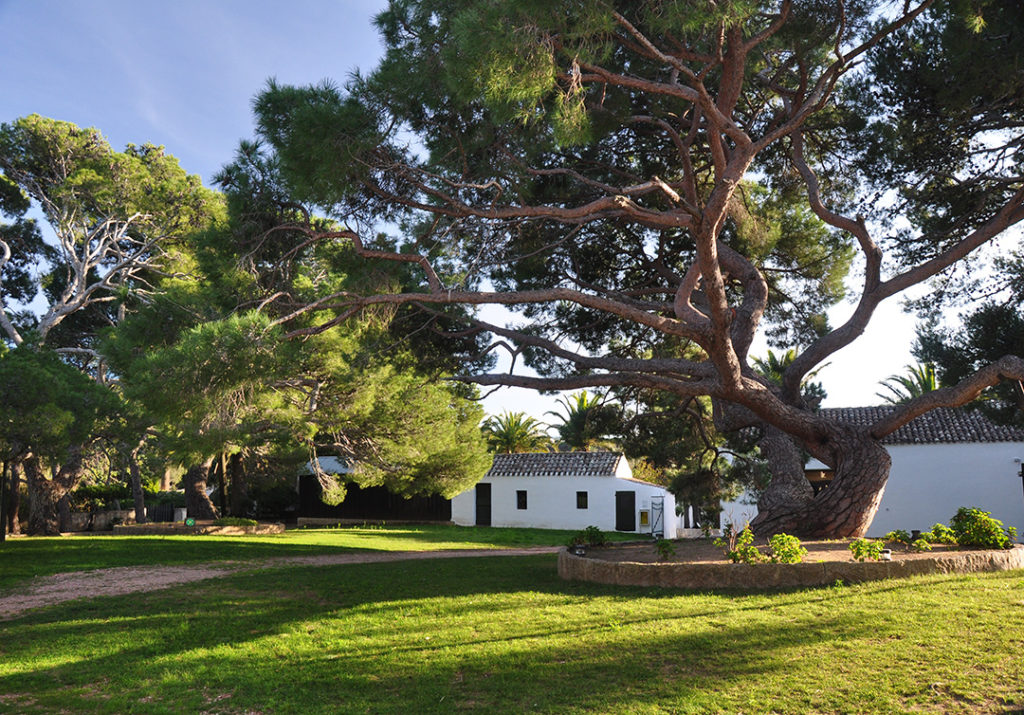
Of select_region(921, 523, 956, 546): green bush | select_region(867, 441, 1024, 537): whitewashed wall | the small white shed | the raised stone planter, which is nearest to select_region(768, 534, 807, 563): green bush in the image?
select_region(921, 523, 956, 546): green bush

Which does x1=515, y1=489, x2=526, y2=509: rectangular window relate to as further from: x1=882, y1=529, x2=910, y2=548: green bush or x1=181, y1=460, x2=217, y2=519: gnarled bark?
x1=882, y1=529, x2=910, y2=548: green bush

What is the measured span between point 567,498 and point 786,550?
22390mm

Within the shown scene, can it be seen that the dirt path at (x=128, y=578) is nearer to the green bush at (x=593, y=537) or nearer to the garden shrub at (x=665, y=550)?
the green bush at (x=593, y=537)

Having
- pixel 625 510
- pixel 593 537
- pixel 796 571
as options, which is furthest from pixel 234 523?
pixel 796 571

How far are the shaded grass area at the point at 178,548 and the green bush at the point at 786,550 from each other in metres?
10.8

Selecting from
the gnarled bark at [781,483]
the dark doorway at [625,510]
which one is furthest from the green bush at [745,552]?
the dark doorway at [625,510]

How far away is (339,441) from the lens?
18.2 metres

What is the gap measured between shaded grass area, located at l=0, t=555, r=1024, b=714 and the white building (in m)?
14.1

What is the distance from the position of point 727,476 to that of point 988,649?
12.0 meters

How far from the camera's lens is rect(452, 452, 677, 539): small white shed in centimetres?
3020

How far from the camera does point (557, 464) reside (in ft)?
104

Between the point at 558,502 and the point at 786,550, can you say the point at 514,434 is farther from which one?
the point at 786,550

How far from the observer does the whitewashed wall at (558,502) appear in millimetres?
30266

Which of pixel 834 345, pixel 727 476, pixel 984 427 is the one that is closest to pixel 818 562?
pixel 834 345
